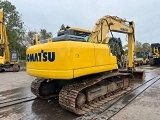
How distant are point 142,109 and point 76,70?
6.49 feet

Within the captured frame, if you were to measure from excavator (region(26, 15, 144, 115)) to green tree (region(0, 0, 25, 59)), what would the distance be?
26237 millimetres

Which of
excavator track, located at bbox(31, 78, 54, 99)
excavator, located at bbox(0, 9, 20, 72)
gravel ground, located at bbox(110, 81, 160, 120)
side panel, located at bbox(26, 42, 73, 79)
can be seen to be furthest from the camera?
excavator, located at bbox(0, 9, 20, 72)

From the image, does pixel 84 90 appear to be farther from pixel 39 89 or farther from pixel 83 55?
pixel 39 89

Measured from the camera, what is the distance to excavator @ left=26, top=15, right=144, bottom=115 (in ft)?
16.4

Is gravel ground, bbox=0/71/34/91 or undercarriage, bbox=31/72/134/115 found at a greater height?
undercarriage, bbox=31/72/134/115

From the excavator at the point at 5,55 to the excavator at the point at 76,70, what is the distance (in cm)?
1197

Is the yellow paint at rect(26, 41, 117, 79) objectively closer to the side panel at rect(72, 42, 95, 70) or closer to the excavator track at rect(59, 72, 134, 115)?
the side panel at rect(72, 42, 95, 70)

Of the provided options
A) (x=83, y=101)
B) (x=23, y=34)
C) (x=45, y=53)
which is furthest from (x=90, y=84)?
(x=23, y=34)

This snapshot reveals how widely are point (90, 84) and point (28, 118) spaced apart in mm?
1759

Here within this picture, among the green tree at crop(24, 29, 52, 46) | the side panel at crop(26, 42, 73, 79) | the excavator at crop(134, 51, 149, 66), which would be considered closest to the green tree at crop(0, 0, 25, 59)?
the green tree at crop(24, 29, 52, 46)

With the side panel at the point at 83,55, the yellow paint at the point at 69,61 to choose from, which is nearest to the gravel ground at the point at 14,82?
the yellow paint at the point at 69,61

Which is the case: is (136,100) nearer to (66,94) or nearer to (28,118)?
(66,94)

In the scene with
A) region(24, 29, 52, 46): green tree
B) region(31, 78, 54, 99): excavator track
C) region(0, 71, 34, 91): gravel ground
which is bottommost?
region(0, 71, 34, 91): gravel ground

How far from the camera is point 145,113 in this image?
5.06 m
